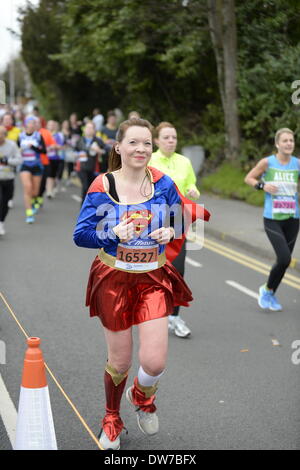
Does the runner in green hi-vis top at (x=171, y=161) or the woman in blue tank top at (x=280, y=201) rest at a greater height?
the runner in green hi-vis top at (x=171, y=161)

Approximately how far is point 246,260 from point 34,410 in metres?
7.84

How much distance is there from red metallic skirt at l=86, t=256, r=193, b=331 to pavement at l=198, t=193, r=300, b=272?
6503mm

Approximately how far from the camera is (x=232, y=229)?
13.9 meters

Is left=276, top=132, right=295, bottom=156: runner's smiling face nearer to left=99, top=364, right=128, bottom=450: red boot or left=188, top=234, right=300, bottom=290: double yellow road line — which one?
left=188, top=234, right=300, bottom=290: double yellow road line

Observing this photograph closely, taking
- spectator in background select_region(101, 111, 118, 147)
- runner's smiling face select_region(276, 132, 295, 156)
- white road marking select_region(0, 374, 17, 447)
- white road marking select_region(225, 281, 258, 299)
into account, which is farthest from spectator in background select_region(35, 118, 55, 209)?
white road marking select_region(0, 374, 17, 447)

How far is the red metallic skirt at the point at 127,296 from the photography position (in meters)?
4.46

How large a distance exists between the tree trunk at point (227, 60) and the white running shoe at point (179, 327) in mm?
11699

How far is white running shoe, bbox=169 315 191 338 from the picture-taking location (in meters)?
7.21

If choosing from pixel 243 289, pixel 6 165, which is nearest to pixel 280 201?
pixel 243 289

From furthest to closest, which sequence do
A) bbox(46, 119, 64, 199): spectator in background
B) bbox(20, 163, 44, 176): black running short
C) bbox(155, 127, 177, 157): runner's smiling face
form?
bbox(46, 119, 64, 199): spectator in background < bbox(20, 163, 44, 176): black running short < bbox(155, 127, 177, 157): runner's smiling face

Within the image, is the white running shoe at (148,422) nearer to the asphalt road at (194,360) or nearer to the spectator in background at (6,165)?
the asphalt road at (194,360)

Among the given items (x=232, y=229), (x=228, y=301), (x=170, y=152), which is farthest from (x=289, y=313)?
(x=232, y=229)

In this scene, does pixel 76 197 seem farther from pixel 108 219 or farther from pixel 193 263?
pixel 108 219

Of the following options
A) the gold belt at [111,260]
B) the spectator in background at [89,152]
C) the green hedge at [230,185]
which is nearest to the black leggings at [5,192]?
the spectator in background at [89,152]
